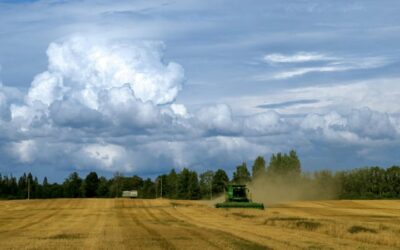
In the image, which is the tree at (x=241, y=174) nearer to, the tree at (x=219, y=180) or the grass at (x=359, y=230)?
the tree at (x=219, y=180)

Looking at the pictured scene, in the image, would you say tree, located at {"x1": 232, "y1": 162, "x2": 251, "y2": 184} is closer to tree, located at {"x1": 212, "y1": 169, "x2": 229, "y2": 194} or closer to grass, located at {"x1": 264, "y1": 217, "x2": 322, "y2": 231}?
tree, located at {"x1": 212, "y1": 169, "x2": 229, "y2": 194}

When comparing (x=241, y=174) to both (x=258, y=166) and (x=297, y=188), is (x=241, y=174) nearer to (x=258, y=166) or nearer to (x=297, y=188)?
(x=258, y=166)

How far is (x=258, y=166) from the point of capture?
170 m

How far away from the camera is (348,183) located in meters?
144

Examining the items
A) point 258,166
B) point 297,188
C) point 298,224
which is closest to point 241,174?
point 258,166

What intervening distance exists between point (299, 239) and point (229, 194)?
41.4 meters

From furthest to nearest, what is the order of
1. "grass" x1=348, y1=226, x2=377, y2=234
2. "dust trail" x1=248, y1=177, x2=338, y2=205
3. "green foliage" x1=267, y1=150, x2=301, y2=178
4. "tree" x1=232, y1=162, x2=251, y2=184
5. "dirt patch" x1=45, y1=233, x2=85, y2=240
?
"tree" x1=232, y1=162, x2=251, y2=184, "green foliage" x1=267, y1=150, x2=301, y2=178, "dust trail" x1=248, y1=177, x2=338, y2=205, "grass" x1=348, y1=226, x2=377, y2=234, "dirt patch" x1=45, y1=233, x2=85, y2=240

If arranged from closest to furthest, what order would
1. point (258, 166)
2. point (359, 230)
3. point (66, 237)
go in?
point (66, 237), point (359, 230), point (258, 166)

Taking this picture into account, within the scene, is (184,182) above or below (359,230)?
above

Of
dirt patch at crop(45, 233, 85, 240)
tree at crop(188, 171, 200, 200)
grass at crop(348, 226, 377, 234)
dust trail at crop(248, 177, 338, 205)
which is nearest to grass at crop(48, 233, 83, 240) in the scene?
dirt patch at crop(45, 233, 85, 240)

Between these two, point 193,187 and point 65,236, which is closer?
point 65,236

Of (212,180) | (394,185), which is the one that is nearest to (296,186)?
(394,185)

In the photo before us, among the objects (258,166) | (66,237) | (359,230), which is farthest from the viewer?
(258,166)

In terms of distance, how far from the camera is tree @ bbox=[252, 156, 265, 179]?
16826cm
